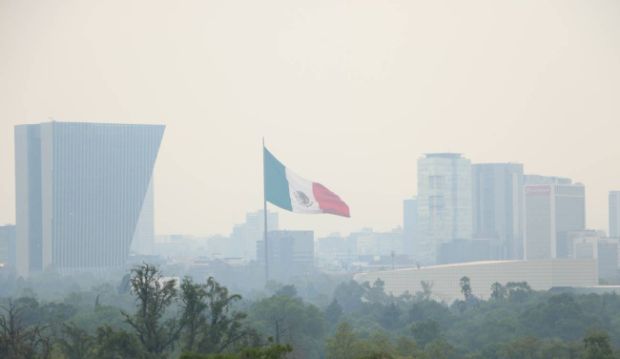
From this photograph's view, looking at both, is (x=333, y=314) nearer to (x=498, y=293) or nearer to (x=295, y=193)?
(x=295, y=193)

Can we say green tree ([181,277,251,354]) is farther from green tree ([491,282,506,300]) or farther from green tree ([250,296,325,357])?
green tree ([491,282,506,300])

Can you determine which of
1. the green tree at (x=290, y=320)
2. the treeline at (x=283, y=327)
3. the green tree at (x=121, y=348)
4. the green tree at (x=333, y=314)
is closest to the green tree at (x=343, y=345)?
the treeline at (x=283, y=327)

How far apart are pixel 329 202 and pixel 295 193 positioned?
6.38 metres

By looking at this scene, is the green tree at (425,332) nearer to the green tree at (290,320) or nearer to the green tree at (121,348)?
the green tree at (290,320)

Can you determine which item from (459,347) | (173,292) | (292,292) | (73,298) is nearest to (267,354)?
(173,292)

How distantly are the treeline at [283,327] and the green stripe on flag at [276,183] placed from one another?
Answer: 515 inches

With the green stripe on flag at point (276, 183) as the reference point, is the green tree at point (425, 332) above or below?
below

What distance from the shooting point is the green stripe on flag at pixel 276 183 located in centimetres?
17025

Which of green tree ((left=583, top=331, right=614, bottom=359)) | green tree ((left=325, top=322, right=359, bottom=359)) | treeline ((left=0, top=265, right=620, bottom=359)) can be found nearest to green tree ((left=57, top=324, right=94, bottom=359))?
treeline ((left=0, top=265, right=620, bottom=359))

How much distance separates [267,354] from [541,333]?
70.9m

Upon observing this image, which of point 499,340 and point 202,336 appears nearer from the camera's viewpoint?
point 202,336

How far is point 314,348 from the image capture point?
104812 mm

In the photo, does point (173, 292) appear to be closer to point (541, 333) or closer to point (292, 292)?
point (541, 333)

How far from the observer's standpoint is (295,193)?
Answer: 168m
